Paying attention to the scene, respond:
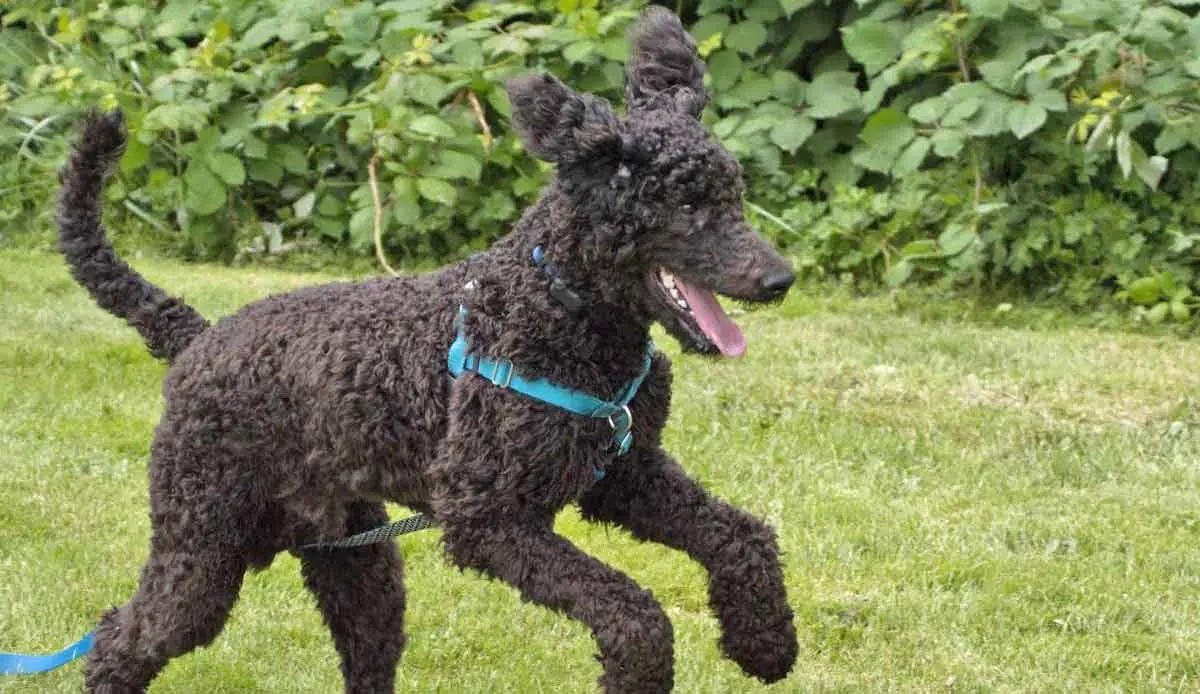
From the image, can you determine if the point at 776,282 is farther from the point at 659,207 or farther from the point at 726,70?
the point at 726,70

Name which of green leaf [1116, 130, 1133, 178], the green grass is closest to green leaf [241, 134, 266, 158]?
the green grass

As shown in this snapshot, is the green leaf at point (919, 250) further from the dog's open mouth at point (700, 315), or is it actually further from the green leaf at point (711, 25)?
the dog's open mouth at point (700, 315)

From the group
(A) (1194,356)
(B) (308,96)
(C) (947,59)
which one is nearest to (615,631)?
(A) (1194,356)

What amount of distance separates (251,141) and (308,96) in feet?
2.15

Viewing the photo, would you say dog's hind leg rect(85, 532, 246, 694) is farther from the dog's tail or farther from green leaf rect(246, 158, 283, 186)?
green leaf rect(246, 158, 283, 186)

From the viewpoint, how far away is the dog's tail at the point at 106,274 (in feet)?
14.1

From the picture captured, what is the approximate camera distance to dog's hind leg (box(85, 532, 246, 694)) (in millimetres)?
3986

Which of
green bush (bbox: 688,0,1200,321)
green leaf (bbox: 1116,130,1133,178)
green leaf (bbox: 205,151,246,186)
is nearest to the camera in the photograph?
green leaf (bbox: 1116,130,1133,178)

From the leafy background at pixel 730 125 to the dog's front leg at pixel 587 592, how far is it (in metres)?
5.23

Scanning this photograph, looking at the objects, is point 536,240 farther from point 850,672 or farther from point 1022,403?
point 1022,403

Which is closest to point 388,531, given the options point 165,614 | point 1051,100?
point 165,614

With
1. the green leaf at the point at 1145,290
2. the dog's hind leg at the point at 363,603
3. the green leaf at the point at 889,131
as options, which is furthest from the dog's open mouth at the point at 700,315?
the green leaf at the point at 889,131

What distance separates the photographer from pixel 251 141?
10.0 meters

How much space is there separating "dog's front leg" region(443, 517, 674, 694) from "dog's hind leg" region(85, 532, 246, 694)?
0.74 metres
